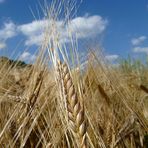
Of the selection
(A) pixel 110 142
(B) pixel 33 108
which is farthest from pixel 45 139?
(A) pixel 110 142

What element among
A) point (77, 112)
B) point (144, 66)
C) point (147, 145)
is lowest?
point (147, 145)

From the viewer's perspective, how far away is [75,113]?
1.17m

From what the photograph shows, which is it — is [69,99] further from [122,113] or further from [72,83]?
[122,113]

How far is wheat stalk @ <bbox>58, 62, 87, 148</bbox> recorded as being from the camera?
3.82ft

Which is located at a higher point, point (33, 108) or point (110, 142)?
point (33, 108)

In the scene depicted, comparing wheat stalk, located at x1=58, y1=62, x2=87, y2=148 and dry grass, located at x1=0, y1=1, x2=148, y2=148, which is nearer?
wheat stalk, located at x1=58, y1=62, x2=87, y2=148

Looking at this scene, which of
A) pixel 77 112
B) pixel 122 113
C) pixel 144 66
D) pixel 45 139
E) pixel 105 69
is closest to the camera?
pixel 77 112

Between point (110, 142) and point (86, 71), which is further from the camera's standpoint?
point (86, 71)

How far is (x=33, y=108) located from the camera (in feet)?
5.09

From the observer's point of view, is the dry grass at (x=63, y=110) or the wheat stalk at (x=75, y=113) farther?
the dry grass at (x=63, y=110)

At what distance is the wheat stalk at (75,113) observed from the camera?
117cm

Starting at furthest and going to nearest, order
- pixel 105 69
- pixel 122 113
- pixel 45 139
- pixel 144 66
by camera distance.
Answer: pixel 144 66, pixel 122 113, pixel 105 69, pixel 45 139

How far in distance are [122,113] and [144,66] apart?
3264 mm

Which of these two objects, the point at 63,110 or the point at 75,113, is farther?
the point at 63,110
